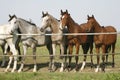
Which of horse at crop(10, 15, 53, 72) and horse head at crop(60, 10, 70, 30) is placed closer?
horse head at crop(60, 10, 70, 30)

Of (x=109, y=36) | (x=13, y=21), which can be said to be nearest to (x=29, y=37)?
(x=13, y=21)

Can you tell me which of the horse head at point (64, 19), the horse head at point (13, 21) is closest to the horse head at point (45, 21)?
the horse head at point (64, 19)

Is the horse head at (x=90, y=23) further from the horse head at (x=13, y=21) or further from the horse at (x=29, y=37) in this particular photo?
the horse head at (x=13, y=21)

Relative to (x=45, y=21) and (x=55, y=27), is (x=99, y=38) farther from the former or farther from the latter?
(x=45, y=21)

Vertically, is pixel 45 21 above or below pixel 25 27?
above

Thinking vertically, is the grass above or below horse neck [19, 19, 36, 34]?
below

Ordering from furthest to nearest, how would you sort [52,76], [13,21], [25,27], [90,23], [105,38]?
[25,27]
[13,21]
[105,38]
[90,23]
[52,76]

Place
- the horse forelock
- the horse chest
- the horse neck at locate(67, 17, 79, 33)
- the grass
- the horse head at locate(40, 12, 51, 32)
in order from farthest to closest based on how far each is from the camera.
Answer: the horse forelock → the horse head at locate(40, 12, 51, 32) → the horse neck at locate(67, 17, 79, 33) → the horse chest → the grass

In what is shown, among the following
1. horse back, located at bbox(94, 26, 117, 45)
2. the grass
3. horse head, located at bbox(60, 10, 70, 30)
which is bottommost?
the grass

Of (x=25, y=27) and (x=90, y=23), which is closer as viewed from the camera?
(x=90, y=23)

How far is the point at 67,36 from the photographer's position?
1476 centimetres

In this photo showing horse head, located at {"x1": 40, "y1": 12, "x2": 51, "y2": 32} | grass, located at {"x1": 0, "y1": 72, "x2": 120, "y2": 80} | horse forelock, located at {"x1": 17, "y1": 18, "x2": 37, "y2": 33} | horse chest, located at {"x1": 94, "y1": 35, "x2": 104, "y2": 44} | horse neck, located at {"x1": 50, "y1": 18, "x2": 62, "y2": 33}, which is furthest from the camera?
horse forelock, located at {"x1": 17, "y1": 18, "x2": 37, "y2": 33}

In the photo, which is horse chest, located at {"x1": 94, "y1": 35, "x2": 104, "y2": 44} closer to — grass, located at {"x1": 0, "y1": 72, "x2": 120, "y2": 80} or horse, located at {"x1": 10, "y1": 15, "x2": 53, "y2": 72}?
horse, located at {"x1": 10, "y1": 15, "x2": 53, "y2": 72}

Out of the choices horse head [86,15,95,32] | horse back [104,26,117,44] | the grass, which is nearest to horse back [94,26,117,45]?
horse back [104,26,117,44]
